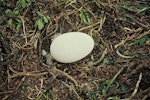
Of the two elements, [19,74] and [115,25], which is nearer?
[19,74]

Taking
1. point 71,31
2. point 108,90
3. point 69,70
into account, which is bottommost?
point 108,90

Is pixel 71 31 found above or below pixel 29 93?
above

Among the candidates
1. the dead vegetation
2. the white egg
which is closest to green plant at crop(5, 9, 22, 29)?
the dead vegetation

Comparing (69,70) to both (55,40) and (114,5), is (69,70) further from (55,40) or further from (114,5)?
(114,5)

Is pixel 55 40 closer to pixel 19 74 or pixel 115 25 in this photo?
pixel 19 74

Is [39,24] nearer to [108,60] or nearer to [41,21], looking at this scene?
[41,21]

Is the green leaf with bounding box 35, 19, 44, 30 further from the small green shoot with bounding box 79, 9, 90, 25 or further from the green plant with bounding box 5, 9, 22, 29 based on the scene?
the small green shoot with bounding box 79, 9, 90, 25

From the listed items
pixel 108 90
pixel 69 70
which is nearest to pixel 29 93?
pixel 69 70
